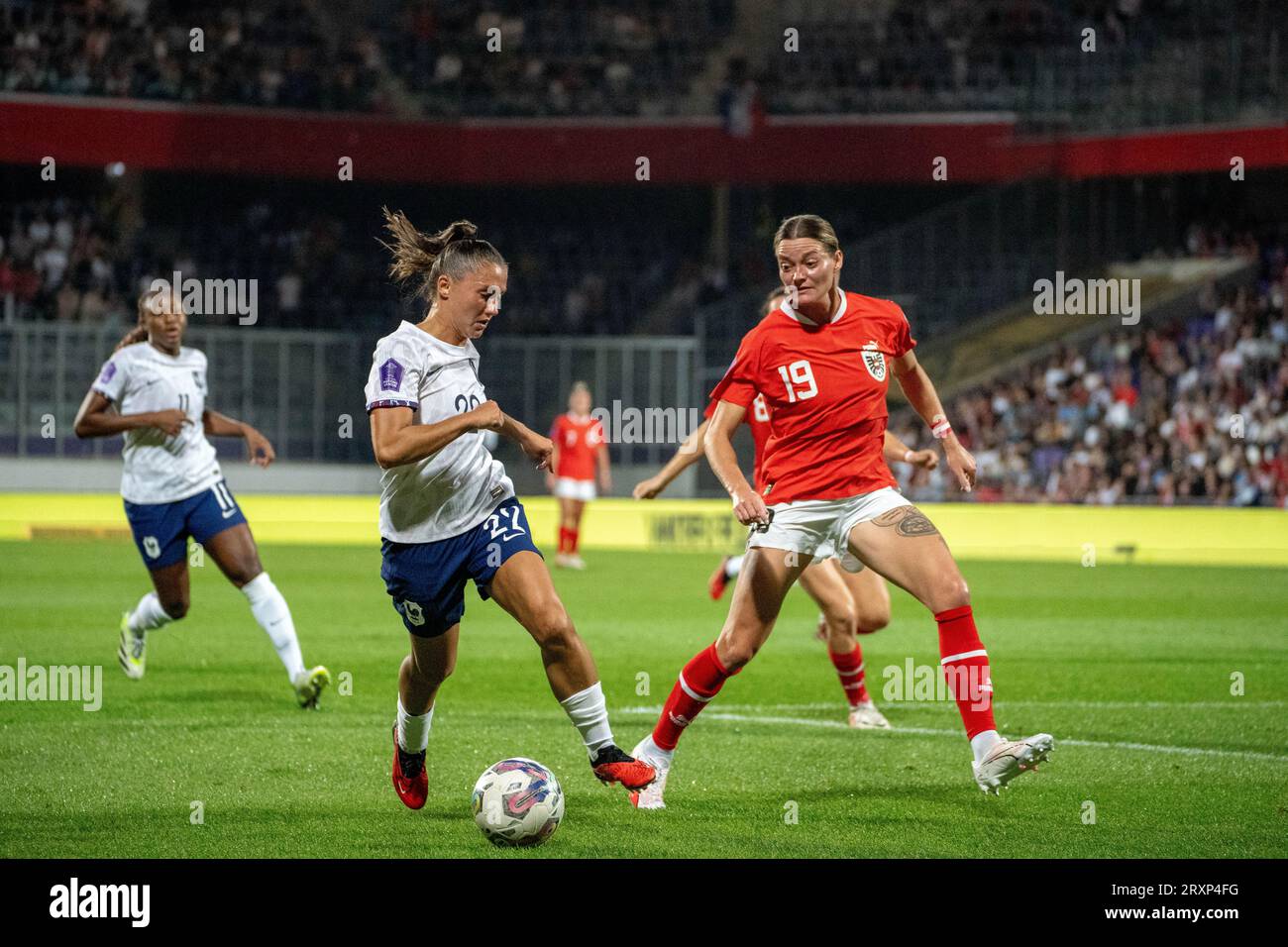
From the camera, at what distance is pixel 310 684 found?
9.69m

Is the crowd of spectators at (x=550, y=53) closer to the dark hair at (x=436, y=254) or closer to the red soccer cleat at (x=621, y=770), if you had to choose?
the dark hair at (x=436, y=254)

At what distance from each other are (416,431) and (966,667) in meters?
2.39

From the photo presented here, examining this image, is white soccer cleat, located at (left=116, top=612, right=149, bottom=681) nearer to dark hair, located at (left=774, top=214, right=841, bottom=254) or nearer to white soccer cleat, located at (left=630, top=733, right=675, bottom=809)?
white soccer cleat, located at (left=630, top=733, right=675, bottom=809)

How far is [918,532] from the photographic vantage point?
694cm

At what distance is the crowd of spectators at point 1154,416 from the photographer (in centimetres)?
2480

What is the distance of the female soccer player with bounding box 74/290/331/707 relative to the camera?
9.77m

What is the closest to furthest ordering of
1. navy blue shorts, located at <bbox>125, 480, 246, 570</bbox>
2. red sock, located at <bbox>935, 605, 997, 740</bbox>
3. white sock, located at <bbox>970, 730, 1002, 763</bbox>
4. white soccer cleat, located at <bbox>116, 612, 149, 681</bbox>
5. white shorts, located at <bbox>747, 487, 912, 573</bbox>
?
white sock, located at <bbox>970, 730, 1002, 763</bbox> < red sock, located at <bbox>935, 605, 997, 740</bbox> < white shorts, located at <bbox>747, 487, 912, 573</bbox> < navy blue shorts, located at <bbox>125, 480, 246, 570</bbox> < white soccer cleat, located at <bbox>116, 612, 149, 681</bbox>

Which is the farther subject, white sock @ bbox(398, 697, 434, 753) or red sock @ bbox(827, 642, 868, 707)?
red sock @ bbox(827, 642, 868, 707)

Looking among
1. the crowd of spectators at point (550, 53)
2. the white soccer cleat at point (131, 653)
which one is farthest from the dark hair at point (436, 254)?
the crowd of spectators at point (550, 53)

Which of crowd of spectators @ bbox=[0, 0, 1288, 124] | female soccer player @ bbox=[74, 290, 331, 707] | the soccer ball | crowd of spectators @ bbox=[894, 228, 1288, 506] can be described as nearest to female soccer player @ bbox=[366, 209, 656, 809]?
the soccer ball

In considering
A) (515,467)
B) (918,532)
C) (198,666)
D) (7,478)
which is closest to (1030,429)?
(515,467)

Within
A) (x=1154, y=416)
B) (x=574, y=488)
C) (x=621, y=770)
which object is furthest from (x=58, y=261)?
(x=621, y=770)

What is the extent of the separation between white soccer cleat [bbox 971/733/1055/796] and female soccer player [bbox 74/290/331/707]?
4.54 metres

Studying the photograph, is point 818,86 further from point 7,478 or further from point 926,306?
point 7,478
